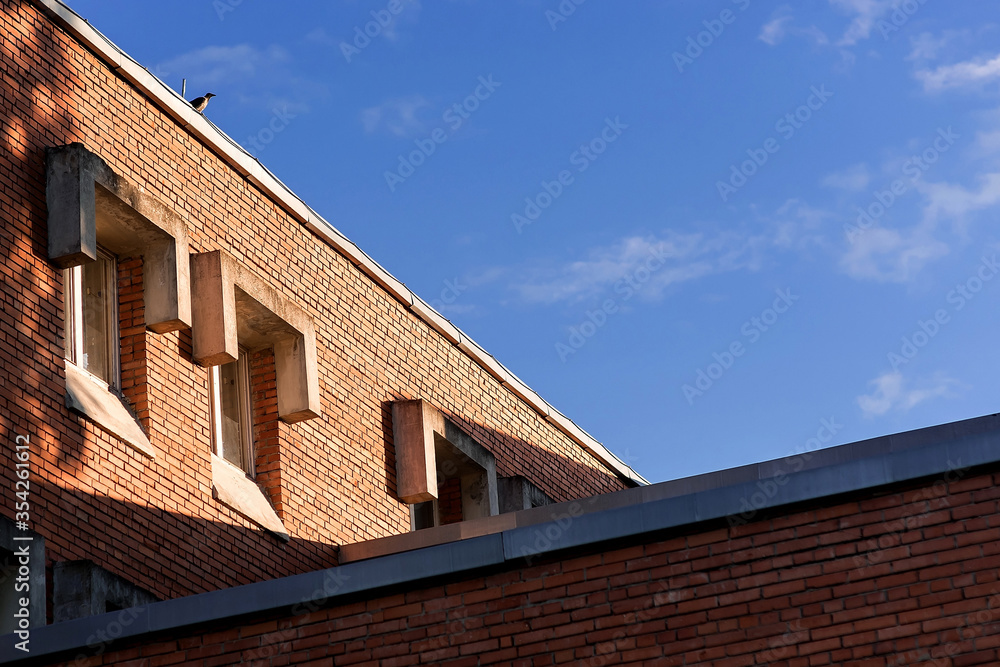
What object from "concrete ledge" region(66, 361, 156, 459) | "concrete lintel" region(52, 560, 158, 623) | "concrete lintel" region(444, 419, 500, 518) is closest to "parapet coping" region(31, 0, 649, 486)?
"concrete lintel" region(444, 419, 500, 518)

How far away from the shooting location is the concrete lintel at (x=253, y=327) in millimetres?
13164

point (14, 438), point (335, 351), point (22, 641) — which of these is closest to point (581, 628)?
point (22, 641)

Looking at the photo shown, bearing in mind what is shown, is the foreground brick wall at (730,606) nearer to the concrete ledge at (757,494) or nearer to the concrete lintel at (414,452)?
the concrete ledge at (757,494)

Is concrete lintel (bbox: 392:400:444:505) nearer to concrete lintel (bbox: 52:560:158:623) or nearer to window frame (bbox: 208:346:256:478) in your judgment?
window frame (bbox: 208:346:256:478)

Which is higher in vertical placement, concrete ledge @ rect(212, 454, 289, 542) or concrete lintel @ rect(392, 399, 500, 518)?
concrete lintel @ rect(392, 399, 500, 518)

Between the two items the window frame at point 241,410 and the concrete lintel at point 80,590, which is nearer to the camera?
the concrete lintel at point 80,590

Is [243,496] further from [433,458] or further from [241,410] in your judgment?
[433,458]

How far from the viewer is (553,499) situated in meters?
19.8

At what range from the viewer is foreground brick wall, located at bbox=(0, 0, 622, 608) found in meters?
11.4

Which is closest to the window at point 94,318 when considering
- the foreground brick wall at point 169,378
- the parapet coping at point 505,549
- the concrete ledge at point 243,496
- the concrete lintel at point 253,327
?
the foreground brick wall at point 169,378

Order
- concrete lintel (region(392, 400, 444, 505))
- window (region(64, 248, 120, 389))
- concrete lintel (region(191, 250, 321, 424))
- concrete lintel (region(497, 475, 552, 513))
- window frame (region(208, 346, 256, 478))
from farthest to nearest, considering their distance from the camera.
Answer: concrete lintel (region(497, 475, 552, 513)), concrete lintel (region(392, 400, 444, 505)), window frame (region(208, 346, 256, 478)), concrete lintel (region(191, 250, 321, 424)), window (region(64, 248, 120, 389))

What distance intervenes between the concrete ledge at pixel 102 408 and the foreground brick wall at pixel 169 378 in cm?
9

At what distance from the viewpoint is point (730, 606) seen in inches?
317

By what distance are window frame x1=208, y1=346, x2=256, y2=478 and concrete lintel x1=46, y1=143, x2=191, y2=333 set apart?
1.36 metres
